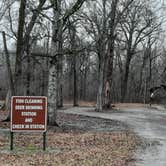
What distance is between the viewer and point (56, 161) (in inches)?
436

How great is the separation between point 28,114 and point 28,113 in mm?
30

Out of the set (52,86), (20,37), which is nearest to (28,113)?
(52,86)

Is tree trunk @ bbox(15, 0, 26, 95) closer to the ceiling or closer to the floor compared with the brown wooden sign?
closer to the ceiling

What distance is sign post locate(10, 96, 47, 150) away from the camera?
12.8 m

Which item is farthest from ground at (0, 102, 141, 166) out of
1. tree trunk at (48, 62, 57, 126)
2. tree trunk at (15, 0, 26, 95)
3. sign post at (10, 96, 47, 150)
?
tree trunk at (15, 0, 26, 95)

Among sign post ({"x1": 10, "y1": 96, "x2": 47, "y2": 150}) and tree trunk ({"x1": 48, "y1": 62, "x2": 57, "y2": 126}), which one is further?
tree trunk ({"x1": 48, "y1": 62, "x2": 57, "y2": 126})

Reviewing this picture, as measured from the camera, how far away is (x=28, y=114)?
12.9m

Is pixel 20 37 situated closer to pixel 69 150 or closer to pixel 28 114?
pixel 28 114

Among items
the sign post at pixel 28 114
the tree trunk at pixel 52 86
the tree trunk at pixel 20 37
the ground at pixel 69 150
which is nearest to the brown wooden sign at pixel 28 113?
the sign post at pixel 28 114

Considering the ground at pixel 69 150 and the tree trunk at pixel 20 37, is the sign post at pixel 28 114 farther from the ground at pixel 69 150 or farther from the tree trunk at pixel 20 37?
the tree trunk at pixel 20 37

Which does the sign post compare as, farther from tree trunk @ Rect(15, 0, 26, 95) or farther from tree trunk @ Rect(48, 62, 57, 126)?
tree trunk @ Rect(15, 0, 26, 95)

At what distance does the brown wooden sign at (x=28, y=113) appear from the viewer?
41.9 feet

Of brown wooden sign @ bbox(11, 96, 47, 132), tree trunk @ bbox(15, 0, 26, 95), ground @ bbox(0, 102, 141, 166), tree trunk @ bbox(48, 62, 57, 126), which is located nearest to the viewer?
ground @ bbox(0, 102, 141, 166)

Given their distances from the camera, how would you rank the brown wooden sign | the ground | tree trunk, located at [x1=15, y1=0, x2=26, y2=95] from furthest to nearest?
tree trunk, located at [x1=15, y1=0, x2=26, y2=95]
the brown wooden sign
the ground
